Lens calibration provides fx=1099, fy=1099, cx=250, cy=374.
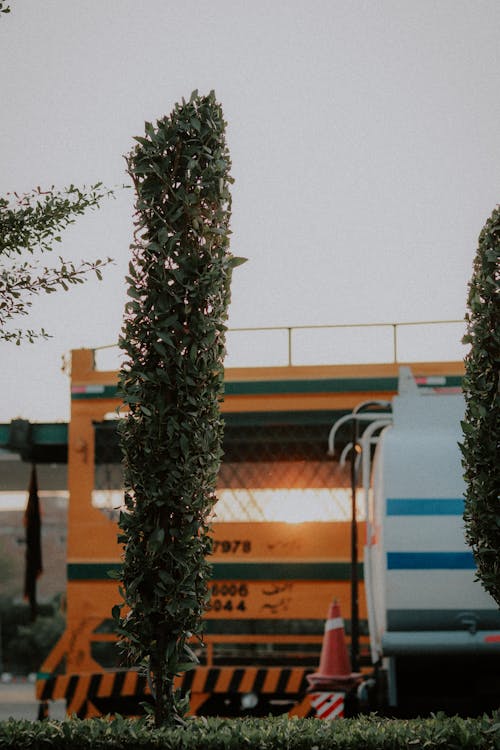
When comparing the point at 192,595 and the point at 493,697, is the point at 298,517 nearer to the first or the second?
the point at 493,697

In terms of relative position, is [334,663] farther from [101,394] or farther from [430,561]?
[101,394]

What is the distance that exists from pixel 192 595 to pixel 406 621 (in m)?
2.75

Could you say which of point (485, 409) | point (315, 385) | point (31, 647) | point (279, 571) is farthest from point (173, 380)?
point (31, 647)

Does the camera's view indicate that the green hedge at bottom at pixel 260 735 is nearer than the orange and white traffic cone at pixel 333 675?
Yes

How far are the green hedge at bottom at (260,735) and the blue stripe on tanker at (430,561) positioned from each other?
229 centimetres

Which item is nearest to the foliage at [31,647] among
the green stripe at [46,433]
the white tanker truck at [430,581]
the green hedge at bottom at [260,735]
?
the green stripe at [46,433]

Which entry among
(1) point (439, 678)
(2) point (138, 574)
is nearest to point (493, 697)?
(1) point (439, 678)

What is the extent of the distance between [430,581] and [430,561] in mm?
142

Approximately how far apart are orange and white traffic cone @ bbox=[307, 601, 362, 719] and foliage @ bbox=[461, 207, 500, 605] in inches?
147

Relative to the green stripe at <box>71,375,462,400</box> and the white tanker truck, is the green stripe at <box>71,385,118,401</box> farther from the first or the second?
the white tanker truck

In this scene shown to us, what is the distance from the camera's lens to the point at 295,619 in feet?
35.2

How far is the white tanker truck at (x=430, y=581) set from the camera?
7.85 meters

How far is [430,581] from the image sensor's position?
310 inches

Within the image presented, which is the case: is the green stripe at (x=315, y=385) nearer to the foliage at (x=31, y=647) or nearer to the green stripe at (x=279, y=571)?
the green stripe at (x=279, y=571)
